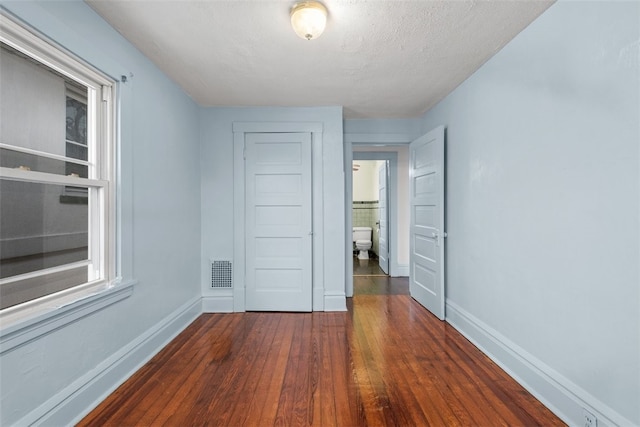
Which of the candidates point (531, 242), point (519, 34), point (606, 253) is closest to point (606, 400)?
point (606, 253)

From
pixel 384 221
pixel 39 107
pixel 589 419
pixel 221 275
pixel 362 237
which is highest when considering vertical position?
pixel 39 107

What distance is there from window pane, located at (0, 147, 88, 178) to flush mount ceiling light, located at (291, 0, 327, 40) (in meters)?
1.61

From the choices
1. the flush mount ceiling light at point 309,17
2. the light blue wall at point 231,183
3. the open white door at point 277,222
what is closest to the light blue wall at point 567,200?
the flush mount ceiling light at point 309,17

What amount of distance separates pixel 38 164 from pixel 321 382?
213cm

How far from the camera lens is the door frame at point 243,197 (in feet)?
11.6

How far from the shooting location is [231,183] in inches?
140

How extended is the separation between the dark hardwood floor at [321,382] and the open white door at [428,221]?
0.46m

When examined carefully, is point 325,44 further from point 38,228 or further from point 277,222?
point 38,228

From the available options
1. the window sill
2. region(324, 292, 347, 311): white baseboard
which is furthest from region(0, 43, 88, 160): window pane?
region(324, 292, 347, 311): white baseboard

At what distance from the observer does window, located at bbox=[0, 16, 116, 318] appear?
1422 mm

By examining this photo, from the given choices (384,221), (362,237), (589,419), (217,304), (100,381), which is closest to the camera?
(589,419)

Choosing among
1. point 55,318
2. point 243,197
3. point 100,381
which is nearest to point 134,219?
point 55,318

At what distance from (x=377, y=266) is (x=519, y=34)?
484cm

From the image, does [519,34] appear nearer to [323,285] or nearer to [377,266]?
[323,285]
